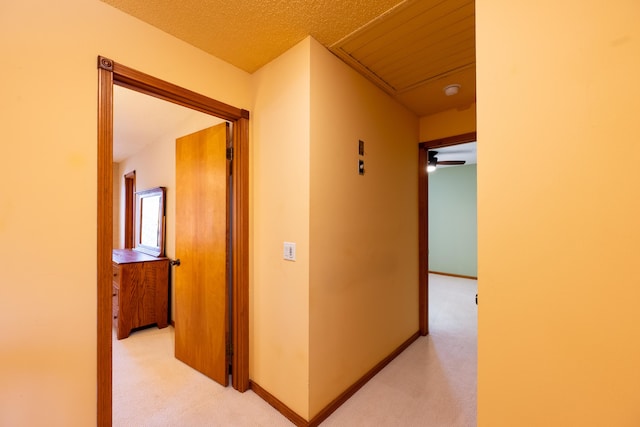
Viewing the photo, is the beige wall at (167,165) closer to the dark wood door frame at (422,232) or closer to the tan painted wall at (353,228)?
the tan painted wall at (353,228)

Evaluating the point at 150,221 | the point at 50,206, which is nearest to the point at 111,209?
the point at 50,206

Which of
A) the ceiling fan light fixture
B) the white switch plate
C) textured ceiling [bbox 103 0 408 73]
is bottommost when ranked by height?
the white switch plate

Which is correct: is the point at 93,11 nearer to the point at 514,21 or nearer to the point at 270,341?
the point at 514,21

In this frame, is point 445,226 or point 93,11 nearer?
point 93,11

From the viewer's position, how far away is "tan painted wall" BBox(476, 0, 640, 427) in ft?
2.29

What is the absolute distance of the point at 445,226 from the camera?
239 inches

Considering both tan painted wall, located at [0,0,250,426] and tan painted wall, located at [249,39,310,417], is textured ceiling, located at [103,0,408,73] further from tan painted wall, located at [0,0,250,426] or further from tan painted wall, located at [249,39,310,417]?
tan painted wall, located at [0,0,250,426]

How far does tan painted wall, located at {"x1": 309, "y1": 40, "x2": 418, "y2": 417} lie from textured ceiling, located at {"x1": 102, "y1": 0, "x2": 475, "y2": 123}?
Answer: 0.52ft

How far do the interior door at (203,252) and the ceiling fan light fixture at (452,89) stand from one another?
6.17 feet

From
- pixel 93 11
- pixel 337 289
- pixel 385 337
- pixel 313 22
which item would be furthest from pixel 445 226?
pixel 93 11

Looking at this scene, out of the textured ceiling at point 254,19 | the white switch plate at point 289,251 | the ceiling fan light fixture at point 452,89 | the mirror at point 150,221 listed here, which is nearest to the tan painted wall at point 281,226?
the white switch plate at point 289,251

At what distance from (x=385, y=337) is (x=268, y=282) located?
1243 millimetres

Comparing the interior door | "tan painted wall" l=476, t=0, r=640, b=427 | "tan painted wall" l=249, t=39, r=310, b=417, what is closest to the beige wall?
the interior door

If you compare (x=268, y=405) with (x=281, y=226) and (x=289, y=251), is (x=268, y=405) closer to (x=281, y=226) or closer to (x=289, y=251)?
(x=289, y=251)
